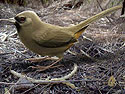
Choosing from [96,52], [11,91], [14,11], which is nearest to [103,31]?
[96,52]

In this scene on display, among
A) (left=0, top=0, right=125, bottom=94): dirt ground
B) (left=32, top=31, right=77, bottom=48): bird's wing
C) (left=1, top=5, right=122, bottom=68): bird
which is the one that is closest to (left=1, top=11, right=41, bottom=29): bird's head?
(left=1, top=5, right=122, bottom=68): bird

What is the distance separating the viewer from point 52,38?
2.97 metres

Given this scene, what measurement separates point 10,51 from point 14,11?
2.25 meters

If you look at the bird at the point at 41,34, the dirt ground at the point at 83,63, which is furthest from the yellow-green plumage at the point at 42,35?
the dirt ground at the point at 83,63

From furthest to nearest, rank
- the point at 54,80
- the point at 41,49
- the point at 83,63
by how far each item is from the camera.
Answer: the point at 83,63, the point at 41,49, the point at 54,80

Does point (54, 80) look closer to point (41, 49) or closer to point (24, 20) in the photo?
point (41, 49)

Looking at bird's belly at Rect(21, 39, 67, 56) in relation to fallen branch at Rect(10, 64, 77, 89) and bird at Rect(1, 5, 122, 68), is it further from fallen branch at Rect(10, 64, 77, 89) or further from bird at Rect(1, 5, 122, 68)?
fallen branch at Rect(10, 64, 77, 89)

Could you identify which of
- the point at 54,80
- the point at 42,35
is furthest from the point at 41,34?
the point at 54,80

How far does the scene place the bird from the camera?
283 cm

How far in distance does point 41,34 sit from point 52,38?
162 mm

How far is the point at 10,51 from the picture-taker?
11.2 ft

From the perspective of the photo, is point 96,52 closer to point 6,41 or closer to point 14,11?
point 6,41

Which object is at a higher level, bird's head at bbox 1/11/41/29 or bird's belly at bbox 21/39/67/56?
bird's head at bbox 1/11/41/29

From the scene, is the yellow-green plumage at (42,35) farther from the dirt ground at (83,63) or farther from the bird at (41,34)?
the dirt ground at (83,63)
